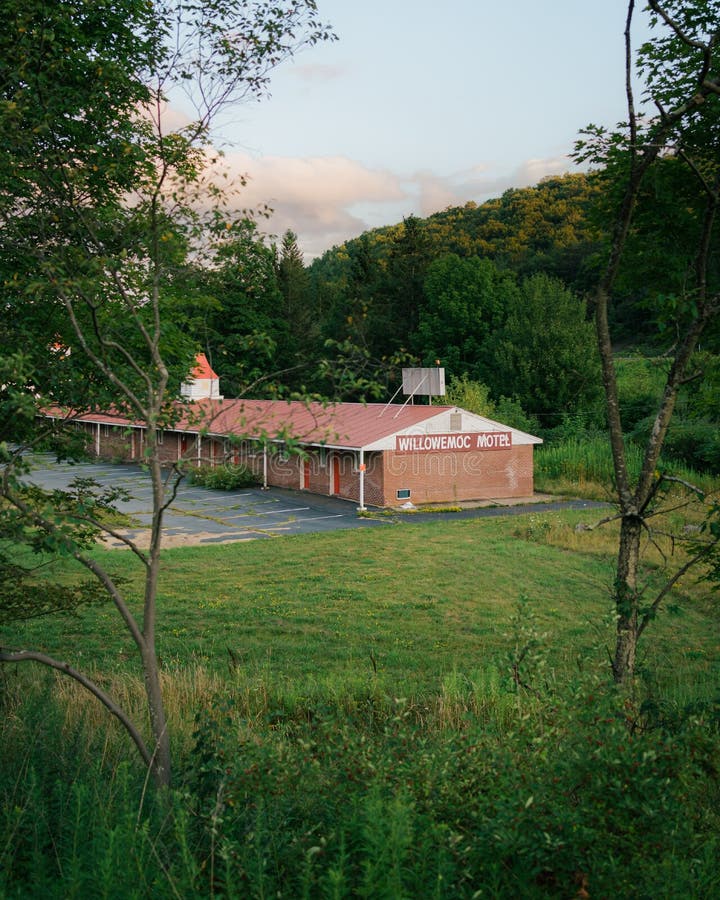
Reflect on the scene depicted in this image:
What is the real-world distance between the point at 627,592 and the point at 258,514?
997 inches

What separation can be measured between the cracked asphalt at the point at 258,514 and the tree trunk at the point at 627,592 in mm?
19868

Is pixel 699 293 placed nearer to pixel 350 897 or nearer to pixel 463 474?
pixel 350 897

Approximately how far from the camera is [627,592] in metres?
5.48

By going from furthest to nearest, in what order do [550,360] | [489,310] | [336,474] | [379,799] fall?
1. [489,310]
2. [550,360]
3. [336,474]
4. [379,799]

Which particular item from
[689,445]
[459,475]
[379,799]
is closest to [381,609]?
[379,799]

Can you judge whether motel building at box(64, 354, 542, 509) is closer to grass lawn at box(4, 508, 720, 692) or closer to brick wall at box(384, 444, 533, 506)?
brick wall at box(384, 444, 533, 506)

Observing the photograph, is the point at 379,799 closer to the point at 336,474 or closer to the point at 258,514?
the point at 258,514

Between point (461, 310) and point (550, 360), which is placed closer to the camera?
point (550, 360)

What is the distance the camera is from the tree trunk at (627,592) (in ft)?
18.1

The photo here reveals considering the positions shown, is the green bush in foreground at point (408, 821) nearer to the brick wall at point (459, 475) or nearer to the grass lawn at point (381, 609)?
the grass lawn at point (381, 609)

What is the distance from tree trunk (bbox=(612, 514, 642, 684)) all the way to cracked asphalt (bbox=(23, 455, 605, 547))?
65.2ft

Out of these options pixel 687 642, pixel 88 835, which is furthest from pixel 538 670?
pixel 687 642

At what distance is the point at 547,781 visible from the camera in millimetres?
3855

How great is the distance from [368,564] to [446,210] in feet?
209
